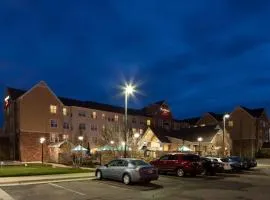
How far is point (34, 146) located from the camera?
63812mm

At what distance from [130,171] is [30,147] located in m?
41.2

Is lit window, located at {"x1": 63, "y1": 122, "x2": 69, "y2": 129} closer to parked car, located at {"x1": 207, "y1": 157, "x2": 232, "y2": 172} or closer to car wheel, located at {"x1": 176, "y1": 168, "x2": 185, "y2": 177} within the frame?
parked car, located at {"x1": 207, "y1": 157, "x2": 232, "y2": 172}

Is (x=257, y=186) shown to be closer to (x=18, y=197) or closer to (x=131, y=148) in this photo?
(x=18, y=197)

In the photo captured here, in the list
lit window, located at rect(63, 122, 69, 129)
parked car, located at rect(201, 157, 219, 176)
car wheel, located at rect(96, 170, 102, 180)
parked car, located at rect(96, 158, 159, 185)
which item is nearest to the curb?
car wheel, located at rect(96, 170, 102, 180)

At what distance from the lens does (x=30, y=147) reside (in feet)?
208

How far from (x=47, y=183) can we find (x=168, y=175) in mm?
10861

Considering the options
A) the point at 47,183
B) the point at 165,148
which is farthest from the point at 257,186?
the point at 165,148

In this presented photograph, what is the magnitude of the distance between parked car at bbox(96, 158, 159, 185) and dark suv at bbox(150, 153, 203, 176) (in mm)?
6704

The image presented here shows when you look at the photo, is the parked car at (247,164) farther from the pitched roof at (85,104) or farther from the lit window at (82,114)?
the lit window at (82,114)

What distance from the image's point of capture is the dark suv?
105ft

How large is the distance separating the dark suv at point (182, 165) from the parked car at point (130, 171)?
6.70m

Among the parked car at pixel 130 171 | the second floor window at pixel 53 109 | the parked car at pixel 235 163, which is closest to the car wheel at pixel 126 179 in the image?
the parked car at pixel 130 171

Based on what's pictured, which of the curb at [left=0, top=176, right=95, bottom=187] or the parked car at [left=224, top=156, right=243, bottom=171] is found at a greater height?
the parked car at [left=224, top=156, right=243, bottom=171]

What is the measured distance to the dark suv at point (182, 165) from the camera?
3206 centimetres
